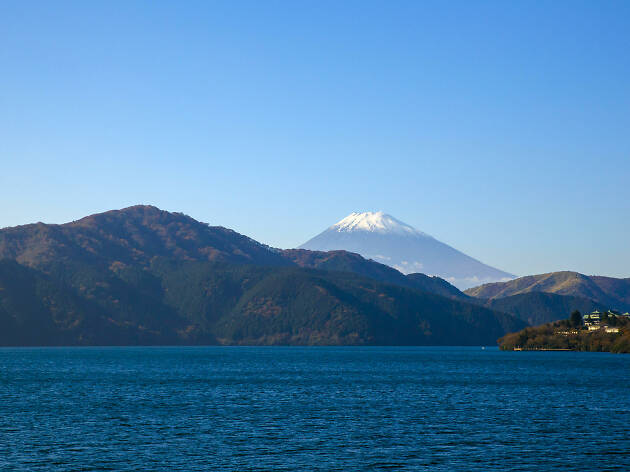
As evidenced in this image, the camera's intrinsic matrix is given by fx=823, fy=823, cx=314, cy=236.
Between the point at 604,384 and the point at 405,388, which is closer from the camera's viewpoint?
the point at 405,388

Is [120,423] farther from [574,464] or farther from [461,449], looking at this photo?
[574,464]

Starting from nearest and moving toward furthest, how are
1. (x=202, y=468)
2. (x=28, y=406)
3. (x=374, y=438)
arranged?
(x=202, y=468)
(x=374, y=438)
(x=28, y=406)

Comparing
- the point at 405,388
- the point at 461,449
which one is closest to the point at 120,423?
the point at 461,449

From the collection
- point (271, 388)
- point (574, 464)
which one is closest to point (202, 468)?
point (574, 464)

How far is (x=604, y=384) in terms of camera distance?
173250 millimetres

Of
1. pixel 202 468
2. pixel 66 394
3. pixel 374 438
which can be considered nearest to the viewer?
pixel 202 468

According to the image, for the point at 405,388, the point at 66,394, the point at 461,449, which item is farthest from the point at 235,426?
the point at 405,388

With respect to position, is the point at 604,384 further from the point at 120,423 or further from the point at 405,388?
the point at 120,423

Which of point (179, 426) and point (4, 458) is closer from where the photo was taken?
point (4, 458)

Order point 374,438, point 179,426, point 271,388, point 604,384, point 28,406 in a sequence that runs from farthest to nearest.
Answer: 1. point 604,384
2. point 271,388
3. point 28,406
4. point 179,426
5. point 374,438

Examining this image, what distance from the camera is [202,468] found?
69.3 m

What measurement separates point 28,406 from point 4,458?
48.6m

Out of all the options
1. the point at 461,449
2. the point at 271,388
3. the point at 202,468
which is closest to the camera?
the point at 202,468

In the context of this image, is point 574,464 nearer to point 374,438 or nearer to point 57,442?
point 374,438
